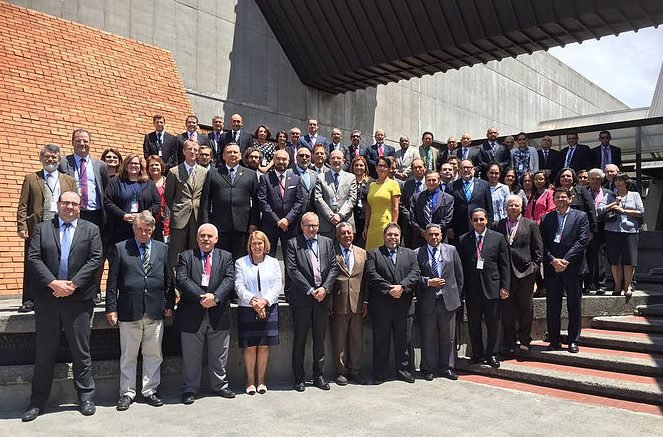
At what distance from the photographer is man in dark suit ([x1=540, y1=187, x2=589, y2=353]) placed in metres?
6.35

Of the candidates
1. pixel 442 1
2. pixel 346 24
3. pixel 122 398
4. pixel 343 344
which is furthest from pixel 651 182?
pixel 122 398

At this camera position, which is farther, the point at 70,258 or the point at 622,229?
the point at 622,229

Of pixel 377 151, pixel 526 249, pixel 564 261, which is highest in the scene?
pixel 377 151

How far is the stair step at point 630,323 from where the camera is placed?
681cm

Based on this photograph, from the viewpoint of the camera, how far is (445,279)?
20.5 feet

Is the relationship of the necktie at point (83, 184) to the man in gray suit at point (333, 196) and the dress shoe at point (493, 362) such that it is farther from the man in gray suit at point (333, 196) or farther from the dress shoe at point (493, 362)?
the dress shoe at point (493, 362)

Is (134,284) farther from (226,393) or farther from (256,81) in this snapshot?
(256,81)

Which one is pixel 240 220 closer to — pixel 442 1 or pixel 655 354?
pixel 655 354

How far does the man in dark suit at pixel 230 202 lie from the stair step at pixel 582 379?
121 inches

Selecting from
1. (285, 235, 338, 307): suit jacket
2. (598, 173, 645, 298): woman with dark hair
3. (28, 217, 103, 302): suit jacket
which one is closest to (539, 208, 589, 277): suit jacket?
(598, 173, 645, 298): woman with dark hair

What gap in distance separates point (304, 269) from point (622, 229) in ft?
14.7

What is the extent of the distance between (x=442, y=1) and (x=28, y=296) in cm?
955

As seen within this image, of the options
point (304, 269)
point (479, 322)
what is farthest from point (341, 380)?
point (479, 322)

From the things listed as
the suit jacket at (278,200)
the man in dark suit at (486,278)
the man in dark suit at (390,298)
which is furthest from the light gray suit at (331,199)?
the man in dark suit at (486,278)
